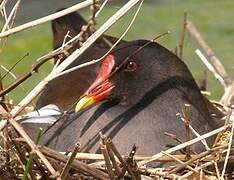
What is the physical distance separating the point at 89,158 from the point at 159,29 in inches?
130

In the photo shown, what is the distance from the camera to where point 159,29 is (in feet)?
22.3

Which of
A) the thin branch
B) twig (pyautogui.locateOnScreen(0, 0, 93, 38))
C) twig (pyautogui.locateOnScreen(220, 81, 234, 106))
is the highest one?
twig (pyautogui.locateOnScreen(0, 0, 93, 38))

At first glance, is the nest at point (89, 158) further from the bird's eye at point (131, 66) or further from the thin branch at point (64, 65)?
the bird's eye at point (131, 66)

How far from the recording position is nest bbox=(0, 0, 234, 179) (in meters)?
3.37

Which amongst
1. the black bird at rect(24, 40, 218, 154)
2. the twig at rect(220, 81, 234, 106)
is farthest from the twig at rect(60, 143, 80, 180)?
the twig at rect(220, 81, 234, 106)

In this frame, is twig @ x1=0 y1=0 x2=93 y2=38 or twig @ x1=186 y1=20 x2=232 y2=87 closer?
twig @ x1=0 y1=0 x2=93 y2=38

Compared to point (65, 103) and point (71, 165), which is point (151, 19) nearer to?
point (65, 103)

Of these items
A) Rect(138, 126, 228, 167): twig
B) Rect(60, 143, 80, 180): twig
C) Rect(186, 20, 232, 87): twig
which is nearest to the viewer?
Rect(60, 143, 80, 180): twig

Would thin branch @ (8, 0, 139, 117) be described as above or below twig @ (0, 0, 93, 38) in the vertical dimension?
below

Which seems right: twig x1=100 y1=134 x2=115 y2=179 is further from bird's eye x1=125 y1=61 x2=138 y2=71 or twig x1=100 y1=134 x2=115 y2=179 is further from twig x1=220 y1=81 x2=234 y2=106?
twig x1=220 y1=81 x2=234 y2=106

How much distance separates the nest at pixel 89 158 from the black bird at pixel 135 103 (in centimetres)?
27

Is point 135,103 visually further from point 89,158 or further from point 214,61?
point 214,61

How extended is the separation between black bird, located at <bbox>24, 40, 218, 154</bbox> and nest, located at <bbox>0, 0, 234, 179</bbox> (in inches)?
10.8

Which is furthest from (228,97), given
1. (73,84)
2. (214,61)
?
(73,84)
